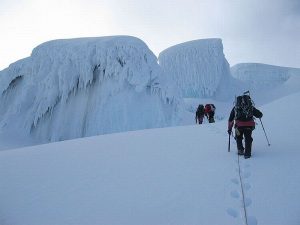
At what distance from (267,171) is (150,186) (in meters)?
1.85

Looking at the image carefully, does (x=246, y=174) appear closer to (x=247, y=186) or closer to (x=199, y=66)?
(x=247, y=186)

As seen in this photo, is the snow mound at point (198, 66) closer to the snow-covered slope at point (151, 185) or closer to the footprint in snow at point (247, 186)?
the snow-covered slope at point (151, 185)

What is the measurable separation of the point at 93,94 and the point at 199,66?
29.0 m

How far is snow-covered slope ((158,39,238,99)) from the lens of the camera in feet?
155

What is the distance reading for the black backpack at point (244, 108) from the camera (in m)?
6.20

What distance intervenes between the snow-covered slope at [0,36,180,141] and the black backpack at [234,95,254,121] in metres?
14.2

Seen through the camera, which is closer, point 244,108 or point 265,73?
point 244,108

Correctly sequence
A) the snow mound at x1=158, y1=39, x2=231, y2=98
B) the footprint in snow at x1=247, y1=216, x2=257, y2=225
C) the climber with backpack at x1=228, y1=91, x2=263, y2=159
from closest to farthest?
the footprint in snow at x1=247, y1=216, x2=257, y2=225 < the climber with backpack at x1=228, y1=91, x2=263, y2=159 < the snow mound at x1=158, y1=39, x2=231, y2=98

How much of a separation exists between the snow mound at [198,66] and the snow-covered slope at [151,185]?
41191 millimetres

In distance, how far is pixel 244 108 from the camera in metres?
6.25

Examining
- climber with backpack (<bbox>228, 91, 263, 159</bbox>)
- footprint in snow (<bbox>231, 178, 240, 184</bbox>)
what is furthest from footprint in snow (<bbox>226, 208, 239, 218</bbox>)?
climber with backpack (<bbox>228, 91, 263, 159</bbox>)

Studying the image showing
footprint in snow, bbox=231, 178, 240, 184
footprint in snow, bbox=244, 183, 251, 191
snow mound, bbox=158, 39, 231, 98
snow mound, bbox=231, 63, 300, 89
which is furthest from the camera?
snow mound, bbox=231, 63, 300, 89

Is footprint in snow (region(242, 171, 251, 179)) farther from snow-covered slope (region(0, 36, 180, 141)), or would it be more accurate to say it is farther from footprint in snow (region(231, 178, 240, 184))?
snow-covered slope (region(0, 36, 180, 141))

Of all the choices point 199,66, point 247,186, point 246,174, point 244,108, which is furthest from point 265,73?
point 247,186
